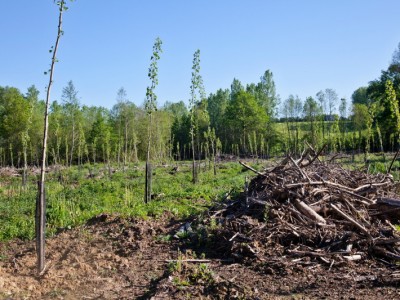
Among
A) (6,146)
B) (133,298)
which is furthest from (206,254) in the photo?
(6,146)

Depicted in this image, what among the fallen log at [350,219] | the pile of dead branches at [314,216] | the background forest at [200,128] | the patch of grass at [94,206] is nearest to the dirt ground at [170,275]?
the pile of dead branches at [314,216]

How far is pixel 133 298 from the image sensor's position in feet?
15.5

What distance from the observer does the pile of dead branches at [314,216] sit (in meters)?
5.76

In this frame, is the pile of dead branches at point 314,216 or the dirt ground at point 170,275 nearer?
the dirt ground at point 170,275

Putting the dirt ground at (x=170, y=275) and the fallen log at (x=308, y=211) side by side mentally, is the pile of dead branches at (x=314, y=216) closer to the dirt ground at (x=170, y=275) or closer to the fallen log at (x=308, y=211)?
the fallen log at (x=308, y=211)

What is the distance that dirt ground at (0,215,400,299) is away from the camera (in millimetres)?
4586

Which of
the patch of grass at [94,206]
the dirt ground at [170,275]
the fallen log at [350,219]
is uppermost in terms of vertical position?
the fallen log at [350,219]

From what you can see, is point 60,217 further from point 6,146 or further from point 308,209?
point 6,146

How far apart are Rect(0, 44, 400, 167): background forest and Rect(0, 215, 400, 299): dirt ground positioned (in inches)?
524

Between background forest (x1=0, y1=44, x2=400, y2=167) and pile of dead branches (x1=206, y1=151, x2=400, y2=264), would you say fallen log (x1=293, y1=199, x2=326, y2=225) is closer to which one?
pile of dead branches (x1=206, y1=151, x2=400, y2=264)

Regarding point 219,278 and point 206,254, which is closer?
point 219,278

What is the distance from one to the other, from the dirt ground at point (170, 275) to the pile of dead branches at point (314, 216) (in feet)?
0.87

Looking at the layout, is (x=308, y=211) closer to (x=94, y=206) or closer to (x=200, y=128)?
(x=94, y=206)

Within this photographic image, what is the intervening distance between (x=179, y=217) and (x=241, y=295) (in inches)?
172
